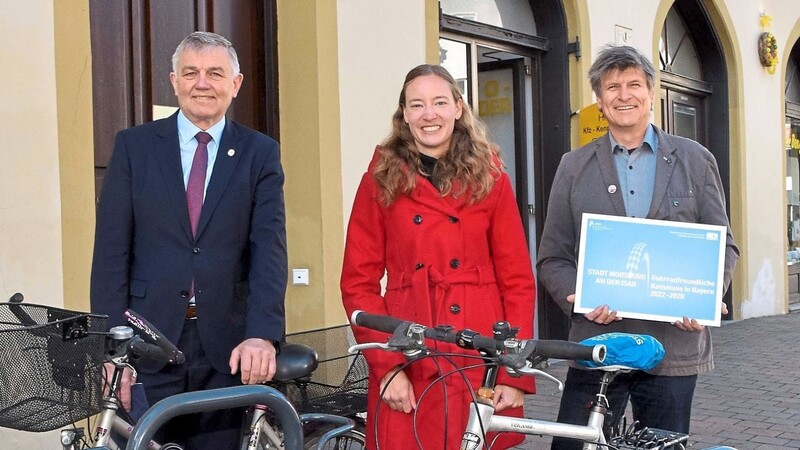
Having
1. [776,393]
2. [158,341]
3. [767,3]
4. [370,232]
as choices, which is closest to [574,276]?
[370,232]

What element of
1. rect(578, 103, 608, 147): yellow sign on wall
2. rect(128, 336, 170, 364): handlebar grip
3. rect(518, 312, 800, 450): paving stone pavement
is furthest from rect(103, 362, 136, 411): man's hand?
rect(578, 103, 608, 147): yellow sign on wall

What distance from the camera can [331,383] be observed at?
419cm

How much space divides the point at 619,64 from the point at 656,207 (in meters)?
0.51

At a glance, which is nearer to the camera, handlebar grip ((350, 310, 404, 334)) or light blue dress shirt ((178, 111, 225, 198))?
handlebar grip ((350, 310, 404, 334))

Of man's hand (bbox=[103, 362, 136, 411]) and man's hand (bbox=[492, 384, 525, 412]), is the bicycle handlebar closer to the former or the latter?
man's hand (bbox=[492, 384, 525, 412])

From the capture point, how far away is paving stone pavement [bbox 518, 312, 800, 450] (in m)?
6.59

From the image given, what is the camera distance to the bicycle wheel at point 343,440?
3.98 metres

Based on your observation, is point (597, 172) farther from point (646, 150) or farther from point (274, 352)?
point (274, 352)

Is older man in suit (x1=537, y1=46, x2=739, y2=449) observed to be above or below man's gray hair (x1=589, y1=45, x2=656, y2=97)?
below

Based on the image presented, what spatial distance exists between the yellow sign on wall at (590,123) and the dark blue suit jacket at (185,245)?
20.7ft

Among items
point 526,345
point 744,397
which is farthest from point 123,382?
point 744,397

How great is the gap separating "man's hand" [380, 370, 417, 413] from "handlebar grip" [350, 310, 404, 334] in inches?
20.4

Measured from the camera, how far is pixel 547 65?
32.3ft

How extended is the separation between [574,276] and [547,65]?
650cm
